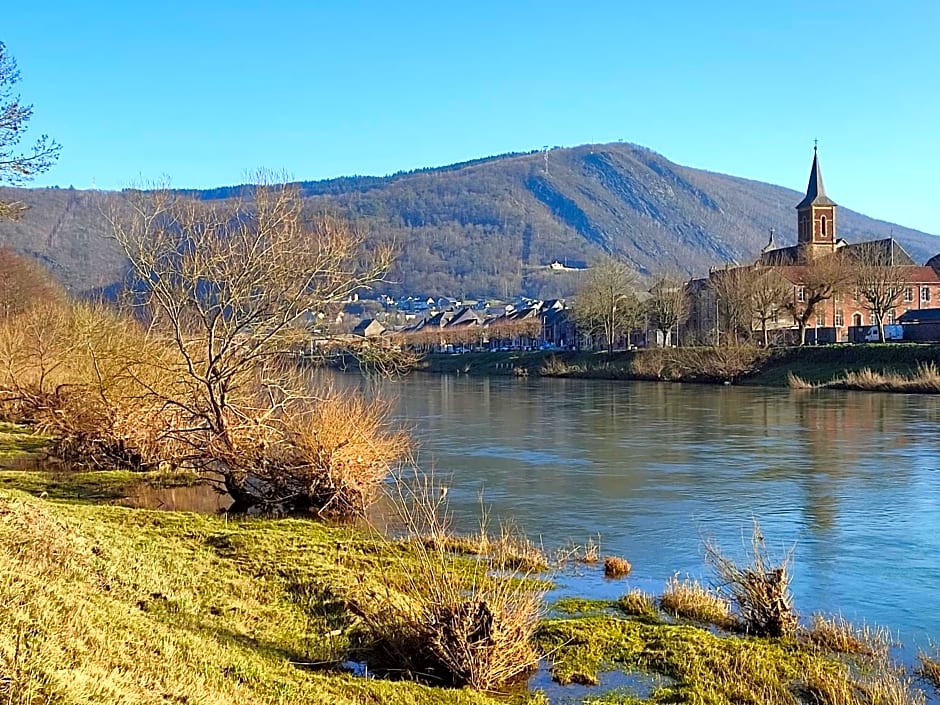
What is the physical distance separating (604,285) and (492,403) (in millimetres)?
40078

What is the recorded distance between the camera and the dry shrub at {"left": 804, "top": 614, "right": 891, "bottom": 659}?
9.91 m

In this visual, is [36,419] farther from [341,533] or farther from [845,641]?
[845,641]

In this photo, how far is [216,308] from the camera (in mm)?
19047

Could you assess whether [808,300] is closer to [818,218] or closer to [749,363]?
[749,363]

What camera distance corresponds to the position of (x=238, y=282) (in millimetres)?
18688

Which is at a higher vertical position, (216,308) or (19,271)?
(19,271)

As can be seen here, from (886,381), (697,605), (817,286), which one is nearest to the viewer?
(697,605)

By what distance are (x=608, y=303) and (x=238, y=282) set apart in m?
68.6

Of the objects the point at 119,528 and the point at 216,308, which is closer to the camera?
the point at 119,528

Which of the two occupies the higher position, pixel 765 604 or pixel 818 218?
pixel 818 218

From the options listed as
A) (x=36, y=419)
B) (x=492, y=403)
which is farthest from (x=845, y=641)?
(x=492, y=403)

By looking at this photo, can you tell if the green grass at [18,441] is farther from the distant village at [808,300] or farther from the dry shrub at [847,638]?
the distant village at [808,300]

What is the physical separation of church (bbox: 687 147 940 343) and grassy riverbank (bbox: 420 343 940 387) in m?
7.14

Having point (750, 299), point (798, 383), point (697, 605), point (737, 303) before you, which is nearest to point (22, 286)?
point (798, 383)
